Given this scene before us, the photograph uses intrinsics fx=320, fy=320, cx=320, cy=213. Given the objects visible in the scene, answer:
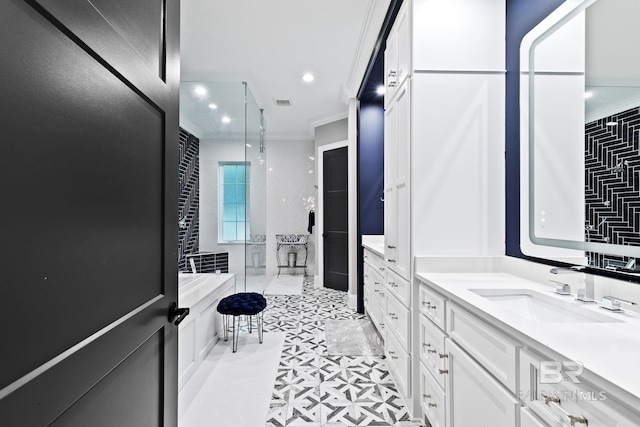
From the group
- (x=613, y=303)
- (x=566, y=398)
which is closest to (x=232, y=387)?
(x=566, y=398)

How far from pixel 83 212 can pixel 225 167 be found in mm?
3566

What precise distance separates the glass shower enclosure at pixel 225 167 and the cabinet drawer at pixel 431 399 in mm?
2715

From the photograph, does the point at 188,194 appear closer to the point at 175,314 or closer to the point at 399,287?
the point at 399,287

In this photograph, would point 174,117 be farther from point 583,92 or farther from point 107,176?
point 583,92

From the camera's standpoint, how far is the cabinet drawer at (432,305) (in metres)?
1.49

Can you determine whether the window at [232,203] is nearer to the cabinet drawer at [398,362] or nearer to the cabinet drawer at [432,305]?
the cabinet drawer at [398,362]

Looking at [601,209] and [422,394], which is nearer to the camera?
[601,209]

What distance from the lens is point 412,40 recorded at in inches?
72.7

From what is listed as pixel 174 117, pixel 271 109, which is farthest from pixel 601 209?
pixel 271 109

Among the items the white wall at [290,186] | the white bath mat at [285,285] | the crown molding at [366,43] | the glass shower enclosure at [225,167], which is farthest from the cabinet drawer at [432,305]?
the white wall at [290,186]

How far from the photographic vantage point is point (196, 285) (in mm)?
3150

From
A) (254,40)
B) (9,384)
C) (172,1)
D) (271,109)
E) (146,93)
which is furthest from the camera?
(271,109)

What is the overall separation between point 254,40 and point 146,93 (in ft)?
8.20

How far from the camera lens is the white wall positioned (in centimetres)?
635
